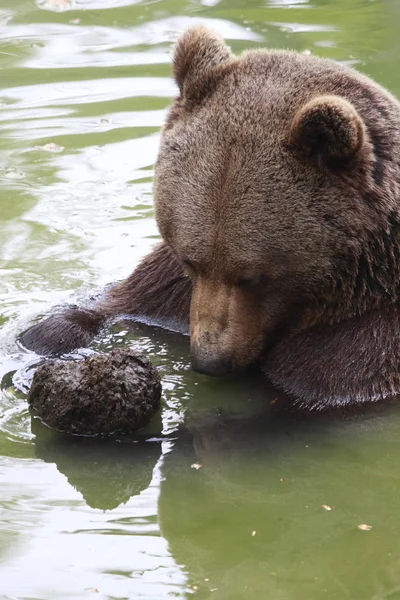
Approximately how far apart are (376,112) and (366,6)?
400 inches

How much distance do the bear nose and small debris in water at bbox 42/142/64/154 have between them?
17.5 ft

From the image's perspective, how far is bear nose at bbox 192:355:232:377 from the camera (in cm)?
685

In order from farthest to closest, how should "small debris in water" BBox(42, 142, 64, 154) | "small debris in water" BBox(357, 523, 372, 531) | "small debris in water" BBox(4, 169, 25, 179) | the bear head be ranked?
"small debris in water" BBox(42, 142, 64, 154) → "small debris in water" BBox(4, 169, 25, 179) → the bear head → "small debris in water" BBox(357, 523, 372, 531)

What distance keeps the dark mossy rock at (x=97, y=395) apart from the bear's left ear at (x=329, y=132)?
60.3 inches

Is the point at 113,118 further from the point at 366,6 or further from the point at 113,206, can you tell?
the point at 366,6

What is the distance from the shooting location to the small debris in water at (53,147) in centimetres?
1176

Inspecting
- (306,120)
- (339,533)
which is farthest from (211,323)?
(339,533)

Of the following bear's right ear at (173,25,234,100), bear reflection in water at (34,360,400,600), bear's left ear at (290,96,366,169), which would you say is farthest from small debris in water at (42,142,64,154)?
bear's left ear at (290,96,366,169)

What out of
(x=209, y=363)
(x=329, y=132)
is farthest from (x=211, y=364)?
(x=329, y=132)

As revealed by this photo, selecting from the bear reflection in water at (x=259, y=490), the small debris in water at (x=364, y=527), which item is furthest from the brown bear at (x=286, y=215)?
the small debris in water at (x=364, y=527)

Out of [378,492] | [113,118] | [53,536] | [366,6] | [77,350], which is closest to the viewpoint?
[53,536]

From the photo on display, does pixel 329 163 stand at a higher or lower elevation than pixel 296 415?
higher

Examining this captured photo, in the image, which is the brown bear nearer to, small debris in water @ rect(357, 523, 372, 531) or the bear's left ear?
the bear's left ear

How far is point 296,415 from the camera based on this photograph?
279 inches
